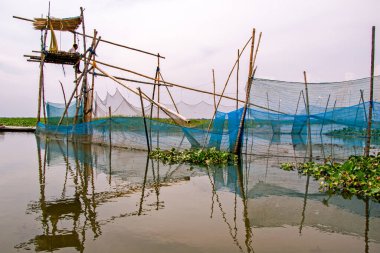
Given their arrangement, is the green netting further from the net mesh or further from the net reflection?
the net reflection

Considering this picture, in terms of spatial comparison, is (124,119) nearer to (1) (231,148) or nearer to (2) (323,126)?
(1) (231,148)

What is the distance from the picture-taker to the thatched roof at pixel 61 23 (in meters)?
17.0

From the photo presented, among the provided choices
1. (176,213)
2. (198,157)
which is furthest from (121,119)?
(176,213)

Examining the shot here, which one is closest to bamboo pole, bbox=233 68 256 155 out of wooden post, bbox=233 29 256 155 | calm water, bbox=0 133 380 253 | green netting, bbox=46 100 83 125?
wooden post, bbox=233 29 256 155

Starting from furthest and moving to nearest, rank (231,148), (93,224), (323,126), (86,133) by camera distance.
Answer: (86,133), (231,148), (323,126), (93,224)

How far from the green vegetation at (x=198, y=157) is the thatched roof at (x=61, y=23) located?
925 cm

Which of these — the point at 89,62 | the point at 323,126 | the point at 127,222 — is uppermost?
the point at 89,62

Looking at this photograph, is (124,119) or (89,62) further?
(89,62)

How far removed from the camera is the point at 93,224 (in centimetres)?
460

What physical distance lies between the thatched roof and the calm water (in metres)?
10.4

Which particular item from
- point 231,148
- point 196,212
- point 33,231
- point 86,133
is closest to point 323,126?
point 231,148

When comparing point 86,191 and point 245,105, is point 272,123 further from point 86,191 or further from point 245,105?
point 86,191

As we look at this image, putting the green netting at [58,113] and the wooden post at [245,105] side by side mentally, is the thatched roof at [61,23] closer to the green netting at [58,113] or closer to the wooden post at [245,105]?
the green netting at [58,113]

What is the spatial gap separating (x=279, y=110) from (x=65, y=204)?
763cm
